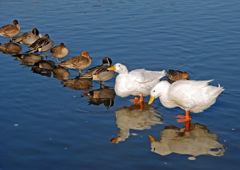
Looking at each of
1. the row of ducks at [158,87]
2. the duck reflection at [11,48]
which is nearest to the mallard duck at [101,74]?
the row of ducks at [158,87]

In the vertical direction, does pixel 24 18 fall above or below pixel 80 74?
above

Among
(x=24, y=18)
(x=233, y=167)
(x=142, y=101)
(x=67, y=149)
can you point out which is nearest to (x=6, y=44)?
(x=24, y=18)

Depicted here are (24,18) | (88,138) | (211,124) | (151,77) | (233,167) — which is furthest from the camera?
(24,18)

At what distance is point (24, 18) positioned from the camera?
22.7 m

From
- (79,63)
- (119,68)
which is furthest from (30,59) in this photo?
(119,68)

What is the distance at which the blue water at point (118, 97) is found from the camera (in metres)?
7.61

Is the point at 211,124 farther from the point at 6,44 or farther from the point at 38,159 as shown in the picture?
the point at 6,44

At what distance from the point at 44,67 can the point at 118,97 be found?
5021 millimetres

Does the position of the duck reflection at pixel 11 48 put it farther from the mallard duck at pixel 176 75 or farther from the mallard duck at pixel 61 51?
the mallard duck at pixel 176 75

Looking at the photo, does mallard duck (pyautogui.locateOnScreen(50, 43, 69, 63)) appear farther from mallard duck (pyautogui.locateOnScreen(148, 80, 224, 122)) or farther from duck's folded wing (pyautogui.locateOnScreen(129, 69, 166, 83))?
mallard duck (pyautogui.locateOnScreen(148, 80, 224, 122))

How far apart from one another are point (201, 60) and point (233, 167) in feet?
25.7

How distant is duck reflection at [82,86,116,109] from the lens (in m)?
10.9

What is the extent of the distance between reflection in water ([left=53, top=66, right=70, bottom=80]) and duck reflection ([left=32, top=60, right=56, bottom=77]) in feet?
0.76

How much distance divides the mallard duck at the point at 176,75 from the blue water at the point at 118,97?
25.0 inches
